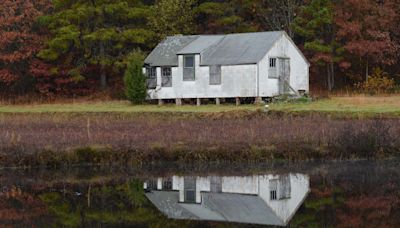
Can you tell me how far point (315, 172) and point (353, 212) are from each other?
229 inches

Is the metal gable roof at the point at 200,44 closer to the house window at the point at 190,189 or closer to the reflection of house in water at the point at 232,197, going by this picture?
the reflection of house in water at the point at 232,197

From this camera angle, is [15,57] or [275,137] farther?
[15,57]

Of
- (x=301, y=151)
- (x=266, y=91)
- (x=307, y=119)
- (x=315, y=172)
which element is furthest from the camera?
(x=266, y=91)

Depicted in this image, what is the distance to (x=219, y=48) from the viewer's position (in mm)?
47156

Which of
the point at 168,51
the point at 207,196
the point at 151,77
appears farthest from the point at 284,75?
the point at 207,196

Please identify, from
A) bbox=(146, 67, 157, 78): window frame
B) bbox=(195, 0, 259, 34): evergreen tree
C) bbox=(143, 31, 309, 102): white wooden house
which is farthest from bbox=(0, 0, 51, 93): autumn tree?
bbox=(195, 0, 259, 34): evergreen tree

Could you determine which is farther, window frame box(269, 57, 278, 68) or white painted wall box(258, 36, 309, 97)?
window frame box(269, 57, 278, 68)

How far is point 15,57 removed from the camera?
52781mm

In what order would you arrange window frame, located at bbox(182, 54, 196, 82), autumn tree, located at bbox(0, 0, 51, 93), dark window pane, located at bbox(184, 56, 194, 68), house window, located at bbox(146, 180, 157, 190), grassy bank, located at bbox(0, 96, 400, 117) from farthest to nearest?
1. autumn tree, located at bbox(0, 0, 51, 93)
2. dark window pane, located at bbox(184, 56, 194, 68)
3. window frame, located at bbox(182, 54, 196, 82)
4. grassy bank, located at bbox(0, 96, 400, 117)
5. house window, located at bbox(146, 180, 157, 190)

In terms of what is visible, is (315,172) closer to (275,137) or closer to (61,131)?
(275,137)

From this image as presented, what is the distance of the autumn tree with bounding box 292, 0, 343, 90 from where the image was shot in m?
50.4

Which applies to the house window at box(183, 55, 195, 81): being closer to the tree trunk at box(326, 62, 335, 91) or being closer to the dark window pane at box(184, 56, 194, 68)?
the dark window pane at box(184, 56, 194, 68)

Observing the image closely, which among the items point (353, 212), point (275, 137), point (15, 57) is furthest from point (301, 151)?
point (15, 57)

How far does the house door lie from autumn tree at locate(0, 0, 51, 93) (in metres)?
17.5
